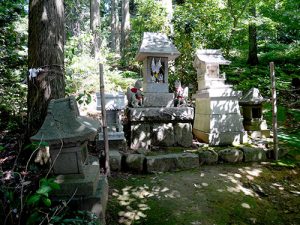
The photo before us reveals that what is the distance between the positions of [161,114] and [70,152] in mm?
4060

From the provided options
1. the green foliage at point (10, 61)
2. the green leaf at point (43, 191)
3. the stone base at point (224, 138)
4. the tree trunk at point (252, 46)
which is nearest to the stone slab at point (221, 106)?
the stone base at point (224, 138)

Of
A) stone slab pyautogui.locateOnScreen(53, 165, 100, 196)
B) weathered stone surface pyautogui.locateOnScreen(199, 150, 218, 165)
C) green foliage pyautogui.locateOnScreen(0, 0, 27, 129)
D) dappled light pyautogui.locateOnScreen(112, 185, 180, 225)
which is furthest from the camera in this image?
weathered stone surface pyautogui.locateOnScreen(199, 150, 218, 165)

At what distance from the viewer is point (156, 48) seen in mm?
7527

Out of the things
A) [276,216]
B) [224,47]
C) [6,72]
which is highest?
[224,47]

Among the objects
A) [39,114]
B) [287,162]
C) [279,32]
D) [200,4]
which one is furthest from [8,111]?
[279,32]

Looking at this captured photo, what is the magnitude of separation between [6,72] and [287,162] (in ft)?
24.0

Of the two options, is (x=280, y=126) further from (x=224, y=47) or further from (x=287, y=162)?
(x=224, y=47)

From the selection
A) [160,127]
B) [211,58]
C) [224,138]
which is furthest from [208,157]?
[211,58]

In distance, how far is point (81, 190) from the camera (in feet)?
11.2

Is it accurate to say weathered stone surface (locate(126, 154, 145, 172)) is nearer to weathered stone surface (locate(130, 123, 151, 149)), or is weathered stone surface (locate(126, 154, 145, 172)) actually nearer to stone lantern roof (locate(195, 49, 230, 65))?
weathered stone surface (locate(130, 123, 151, 149))

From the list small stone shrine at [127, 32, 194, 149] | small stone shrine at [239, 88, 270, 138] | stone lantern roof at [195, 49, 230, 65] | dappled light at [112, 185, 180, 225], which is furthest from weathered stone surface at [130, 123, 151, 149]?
small stone shrine at [239, 88, 270, 138]

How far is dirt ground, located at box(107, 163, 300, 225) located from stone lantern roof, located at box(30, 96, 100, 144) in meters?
1.49

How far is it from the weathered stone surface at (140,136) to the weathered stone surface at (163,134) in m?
0.17

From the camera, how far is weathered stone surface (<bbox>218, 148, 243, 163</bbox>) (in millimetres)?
6504
